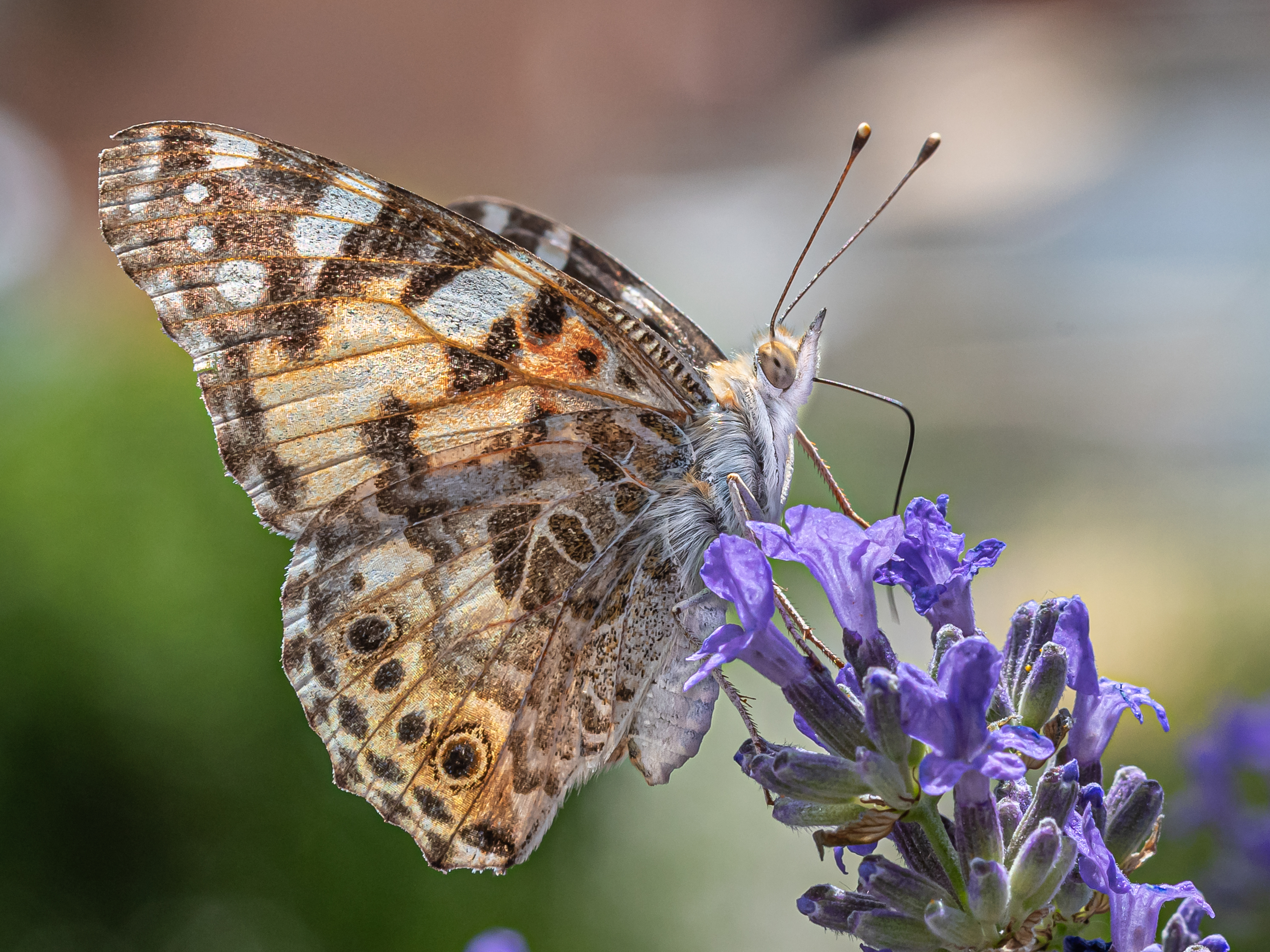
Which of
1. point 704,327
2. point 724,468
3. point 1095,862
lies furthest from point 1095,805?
point 704,327

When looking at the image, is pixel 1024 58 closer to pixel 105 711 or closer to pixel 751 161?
pixel 751 161

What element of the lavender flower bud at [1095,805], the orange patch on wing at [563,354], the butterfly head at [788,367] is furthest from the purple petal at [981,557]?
the orange patch on wing at [563,354]

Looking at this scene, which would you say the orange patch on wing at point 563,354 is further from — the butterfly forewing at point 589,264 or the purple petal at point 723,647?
the purple petal at point 723,647

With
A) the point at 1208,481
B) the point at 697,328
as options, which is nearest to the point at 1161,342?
the point at 1208,481

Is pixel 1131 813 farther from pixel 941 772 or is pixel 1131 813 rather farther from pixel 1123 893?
pixel 941 772

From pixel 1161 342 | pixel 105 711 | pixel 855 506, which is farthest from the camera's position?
pixel 1161 342

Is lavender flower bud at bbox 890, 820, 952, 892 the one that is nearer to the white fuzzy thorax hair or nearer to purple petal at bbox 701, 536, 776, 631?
purple petal at bbox 701, 536, 776, 631
